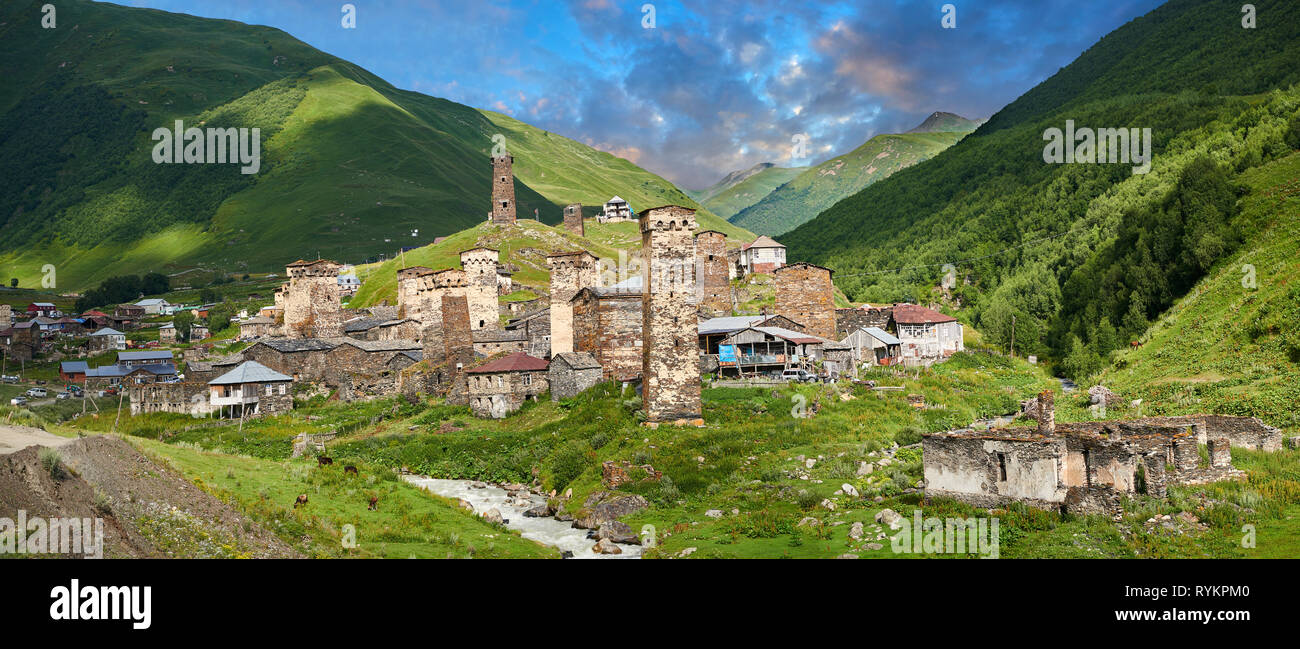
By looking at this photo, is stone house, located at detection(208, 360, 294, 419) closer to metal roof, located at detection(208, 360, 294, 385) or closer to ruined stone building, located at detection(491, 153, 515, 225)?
metal roof, located at detection(208, 360, 294, 385)

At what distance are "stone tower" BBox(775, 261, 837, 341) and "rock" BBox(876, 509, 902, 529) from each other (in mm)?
33191

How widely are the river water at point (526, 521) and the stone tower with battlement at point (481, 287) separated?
66.1ft

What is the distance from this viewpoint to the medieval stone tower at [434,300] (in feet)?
163

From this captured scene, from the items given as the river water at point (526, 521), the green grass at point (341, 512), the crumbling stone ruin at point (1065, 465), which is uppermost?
the crumbling stone ruin at point (1065, 465)

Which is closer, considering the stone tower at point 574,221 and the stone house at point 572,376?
the stone house at point 572,376

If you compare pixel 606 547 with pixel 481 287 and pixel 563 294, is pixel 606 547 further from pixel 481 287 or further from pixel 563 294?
A: pixel 481 287

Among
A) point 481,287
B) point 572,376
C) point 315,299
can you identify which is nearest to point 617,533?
point 572,376

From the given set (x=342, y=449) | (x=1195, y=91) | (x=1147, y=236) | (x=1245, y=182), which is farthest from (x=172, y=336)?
(x=1195, y=91)

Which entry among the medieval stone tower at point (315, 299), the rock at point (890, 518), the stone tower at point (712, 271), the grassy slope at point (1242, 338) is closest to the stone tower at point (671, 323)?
the rock at point (890, 518)

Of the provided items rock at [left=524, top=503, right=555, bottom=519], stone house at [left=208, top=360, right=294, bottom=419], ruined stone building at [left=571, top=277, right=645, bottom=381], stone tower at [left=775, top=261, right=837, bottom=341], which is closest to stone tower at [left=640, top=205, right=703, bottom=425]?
rock at [left=524, top=503, right=555, bottom=519]

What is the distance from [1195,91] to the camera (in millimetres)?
104500

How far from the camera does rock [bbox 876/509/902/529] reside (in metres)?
18.6

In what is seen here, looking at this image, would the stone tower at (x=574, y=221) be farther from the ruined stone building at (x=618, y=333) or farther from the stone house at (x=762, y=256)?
the ruined stone building at (x=618, y=333)

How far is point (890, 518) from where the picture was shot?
18938 millimetres
